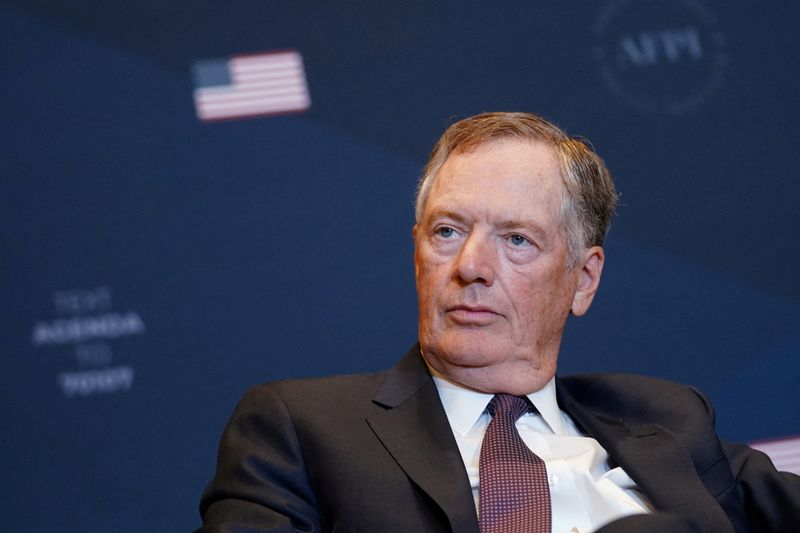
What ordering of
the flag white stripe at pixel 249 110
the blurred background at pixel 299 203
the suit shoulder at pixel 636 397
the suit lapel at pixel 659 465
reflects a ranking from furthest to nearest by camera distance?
the flag white stripe at pixel 249 110
the blurred background at pixel 299 203
the suit shoulder at pixel 636 397
the suit lapel at pixel 659 465

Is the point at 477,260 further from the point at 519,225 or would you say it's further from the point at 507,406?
the point at 507,406

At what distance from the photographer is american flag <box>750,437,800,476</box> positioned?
3129mm

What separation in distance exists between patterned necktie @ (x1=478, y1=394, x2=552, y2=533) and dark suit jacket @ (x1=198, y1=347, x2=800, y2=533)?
59 mm

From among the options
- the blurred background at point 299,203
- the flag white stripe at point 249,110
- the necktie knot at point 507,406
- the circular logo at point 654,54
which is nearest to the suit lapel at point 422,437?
the necktie knot at point 507,406

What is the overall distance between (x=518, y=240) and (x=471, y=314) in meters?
0.17

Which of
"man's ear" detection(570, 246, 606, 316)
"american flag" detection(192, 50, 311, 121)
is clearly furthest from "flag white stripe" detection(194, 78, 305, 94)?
"man's ear" detection(570, 246, 606, 316)

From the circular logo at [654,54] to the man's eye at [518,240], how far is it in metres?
1.31

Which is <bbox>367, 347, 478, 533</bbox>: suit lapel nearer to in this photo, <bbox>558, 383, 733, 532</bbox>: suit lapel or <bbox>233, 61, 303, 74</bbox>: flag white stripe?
<bbox>558, 383, 733, 532</bbox>: suit lapel

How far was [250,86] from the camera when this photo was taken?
304 cm

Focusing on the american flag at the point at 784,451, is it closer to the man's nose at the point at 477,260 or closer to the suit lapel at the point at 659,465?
the suit lapel at the point at 659,465

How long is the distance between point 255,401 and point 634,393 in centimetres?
78

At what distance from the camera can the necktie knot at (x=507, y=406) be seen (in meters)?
2.06

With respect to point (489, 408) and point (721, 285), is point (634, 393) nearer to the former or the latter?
point (489, 408)

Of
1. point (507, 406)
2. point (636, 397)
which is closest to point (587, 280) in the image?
point (636, 397)
